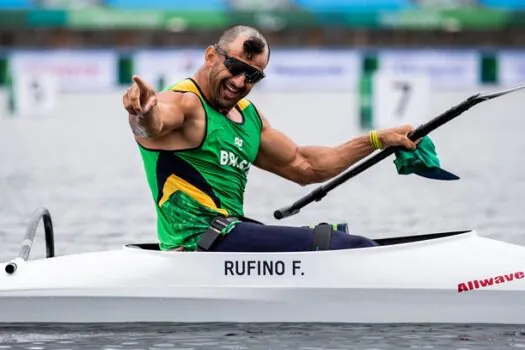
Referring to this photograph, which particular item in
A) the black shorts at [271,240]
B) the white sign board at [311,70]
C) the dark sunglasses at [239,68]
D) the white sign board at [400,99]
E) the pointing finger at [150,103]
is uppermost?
the white sign board at [311,70]

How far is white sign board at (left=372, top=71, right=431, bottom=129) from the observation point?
2283 centimetres

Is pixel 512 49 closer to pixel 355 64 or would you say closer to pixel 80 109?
pixel 355 64

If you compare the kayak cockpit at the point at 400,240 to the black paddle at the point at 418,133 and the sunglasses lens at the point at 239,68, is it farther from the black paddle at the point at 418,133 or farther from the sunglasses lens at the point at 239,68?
the sunglasses lens at the point at 239,68

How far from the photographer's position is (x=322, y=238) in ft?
29.3

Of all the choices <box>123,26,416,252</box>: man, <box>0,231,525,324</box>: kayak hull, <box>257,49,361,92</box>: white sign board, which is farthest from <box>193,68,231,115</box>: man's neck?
<box>257,49,361,92</box>: white sign board

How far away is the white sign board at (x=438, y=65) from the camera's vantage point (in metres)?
31.3

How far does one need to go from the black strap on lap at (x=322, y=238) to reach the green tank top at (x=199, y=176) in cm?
48

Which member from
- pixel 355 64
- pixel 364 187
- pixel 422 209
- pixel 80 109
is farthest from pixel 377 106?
pixel 80 109

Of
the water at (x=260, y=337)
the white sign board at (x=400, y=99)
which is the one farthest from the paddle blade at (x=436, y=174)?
the white sign board at (x=400, y=99)

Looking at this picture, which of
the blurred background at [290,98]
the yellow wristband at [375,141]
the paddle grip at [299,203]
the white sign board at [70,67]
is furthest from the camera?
the white sign board at [70,67]

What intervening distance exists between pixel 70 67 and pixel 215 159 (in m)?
23.6

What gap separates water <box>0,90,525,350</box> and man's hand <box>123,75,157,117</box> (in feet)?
4.17

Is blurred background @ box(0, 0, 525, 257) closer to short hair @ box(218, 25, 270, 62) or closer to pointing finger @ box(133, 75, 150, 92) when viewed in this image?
short hair @ box(218, 25, 270, 62)

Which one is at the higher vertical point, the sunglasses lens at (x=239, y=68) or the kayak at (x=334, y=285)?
the sunglasses lens at (x=239, y=68)
